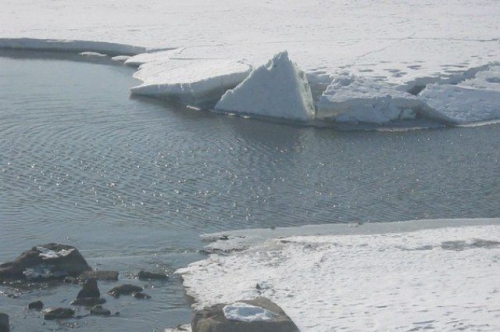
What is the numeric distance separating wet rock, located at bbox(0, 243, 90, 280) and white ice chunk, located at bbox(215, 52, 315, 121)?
7.38 meters

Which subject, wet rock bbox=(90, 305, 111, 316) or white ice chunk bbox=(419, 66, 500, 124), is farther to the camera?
white ice chunk bbox=(419, 66, 500, 124)

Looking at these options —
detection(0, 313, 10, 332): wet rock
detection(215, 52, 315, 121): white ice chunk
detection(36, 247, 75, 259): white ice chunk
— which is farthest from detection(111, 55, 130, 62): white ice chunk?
Result: detection(0, 313, 10, 332): wet rock

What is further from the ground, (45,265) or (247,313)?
(247,313)

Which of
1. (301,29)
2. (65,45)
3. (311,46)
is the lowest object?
(65,45)

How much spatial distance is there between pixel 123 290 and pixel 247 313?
1.60 meters

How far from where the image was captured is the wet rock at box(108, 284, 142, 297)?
798 centimetres

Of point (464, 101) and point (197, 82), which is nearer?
point (464, 101)

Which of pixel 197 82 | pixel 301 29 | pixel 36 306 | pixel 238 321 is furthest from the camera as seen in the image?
pixel 301 29

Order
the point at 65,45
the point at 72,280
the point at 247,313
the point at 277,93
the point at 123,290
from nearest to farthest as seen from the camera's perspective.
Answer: the point at 247,313, the point at 123,290, the point at 72,280, the point at 277,93, the point at 65,45

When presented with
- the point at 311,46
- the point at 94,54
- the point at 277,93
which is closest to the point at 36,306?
the point at 277,93

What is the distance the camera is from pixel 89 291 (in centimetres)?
783

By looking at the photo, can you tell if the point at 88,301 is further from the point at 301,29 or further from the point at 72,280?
the point at 301,29

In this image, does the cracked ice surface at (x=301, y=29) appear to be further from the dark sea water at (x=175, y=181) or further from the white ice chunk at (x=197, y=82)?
the dark sea water at (x=175, y=181)

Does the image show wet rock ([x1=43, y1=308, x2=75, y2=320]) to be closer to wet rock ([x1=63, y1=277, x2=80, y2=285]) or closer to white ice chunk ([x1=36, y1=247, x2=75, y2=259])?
wet rock ([x1=63, y1=277, x2=80, y2=285])
